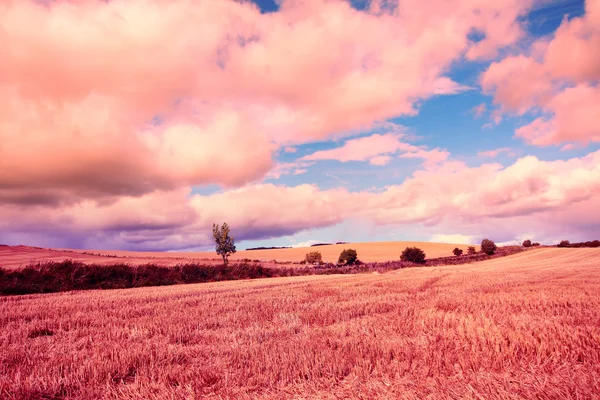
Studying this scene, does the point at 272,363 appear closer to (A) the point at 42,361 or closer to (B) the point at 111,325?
(A) the point at 42,361

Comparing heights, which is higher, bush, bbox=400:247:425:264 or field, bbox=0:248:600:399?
field, bbox=0:248:600:399

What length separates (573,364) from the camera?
3826mm

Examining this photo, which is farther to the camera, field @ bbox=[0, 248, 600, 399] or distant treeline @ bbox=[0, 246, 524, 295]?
distant treeline @ bbox=[0, 246, 524, 295]

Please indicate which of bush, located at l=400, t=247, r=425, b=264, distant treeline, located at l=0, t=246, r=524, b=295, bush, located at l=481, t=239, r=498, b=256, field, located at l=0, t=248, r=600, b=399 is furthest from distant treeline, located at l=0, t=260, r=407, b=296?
bush, located at l=481, t=239, r=498, b=256

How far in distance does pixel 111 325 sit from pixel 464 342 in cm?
671

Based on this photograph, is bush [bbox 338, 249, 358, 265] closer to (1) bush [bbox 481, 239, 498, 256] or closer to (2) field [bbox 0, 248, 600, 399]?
(1) bush [bbox 481, 239, 498, 256]

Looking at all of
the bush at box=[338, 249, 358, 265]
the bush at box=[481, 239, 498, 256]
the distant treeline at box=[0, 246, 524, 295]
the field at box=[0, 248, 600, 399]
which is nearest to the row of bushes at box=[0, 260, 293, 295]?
the distant treeline at box=[0, 246, 524, 295]

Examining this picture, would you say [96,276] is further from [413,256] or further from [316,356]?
[413,256]

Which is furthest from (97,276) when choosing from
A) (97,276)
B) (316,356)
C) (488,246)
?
(488,246)

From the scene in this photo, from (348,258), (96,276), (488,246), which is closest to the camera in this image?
(96,276)

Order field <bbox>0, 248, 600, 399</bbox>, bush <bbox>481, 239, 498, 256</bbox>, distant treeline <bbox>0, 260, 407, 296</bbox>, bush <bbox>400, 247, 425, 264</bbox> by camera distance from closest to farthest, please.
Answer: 1. field <bbox>0, 248, 600, 399</bbox>
2. distant treeline <bbox>0, 260, 407, 296</bbox>
3. bush <bbox>400, 247, 425, 264</bbox>
4. bush <bbox>481, 239, 498, 256</bbox>

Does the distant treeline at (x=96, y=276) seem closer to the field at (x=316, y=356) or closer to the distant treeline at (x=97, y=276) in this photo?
the distant treeline at (x=97, y=276)

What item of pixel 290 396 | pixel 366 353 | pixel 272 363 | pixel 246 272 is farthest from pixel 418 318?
pixel 246 272

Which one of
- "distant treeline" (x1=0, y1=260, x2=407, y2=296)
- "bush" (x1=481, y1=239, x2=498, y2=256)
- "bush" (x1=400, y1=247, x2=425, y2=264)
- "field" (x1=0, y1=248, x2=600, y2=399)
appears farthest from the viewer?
"bush" (x1=481, y1=239, x2=498, y2=256)
